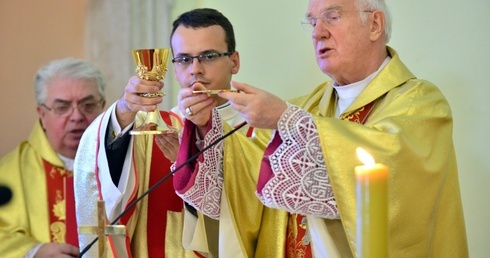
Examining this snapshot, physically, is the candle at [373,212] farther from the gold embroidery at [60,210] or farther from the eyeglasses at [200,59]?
the gold embroidery at [60,210]

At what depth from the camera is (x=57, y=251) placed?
4348 millimetres

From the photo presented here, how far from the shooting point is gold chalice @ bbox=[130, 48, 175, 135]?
3.16 metres

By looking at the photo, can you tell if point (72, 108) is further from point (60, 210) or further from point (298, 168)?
point (298, 168)

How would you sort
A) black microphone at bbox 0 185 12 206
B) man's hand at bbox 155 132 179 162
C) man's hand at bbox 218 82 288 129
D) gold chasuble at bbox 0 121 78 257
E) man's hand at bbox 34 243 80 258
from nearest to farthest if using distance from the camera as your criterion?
black microphone at bbox 0 185 12 206
man's hand at bbox 218 82 288 129
man's hand at bbox 155 132 179 162
man's hand at bbox 34 243 80 258
gold chasuble at bbox 0 121 78 257

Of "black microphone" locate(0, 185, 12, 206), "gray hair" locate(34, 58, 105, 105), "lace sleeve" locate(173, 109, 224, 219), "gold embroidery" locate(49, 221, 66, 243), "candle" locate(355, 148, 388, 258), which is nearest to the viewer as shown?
"candle" locate(355, 148, 388, 258)

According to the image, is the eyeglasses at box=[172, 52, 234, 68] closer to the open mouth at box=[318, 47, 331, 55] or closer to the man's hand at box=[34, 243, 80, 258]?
the open mouth at box=[318, 47, 331, 55]

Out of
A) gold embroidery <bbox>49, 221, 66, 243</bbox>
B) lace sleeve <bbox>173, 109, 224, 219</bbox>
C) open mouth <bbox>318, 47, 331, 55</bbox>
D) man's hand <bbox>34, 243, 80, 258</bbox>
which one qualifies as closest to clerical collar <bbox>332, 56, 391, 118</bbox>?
open mouth <bbox>318, 47, 331, 55</bbox>

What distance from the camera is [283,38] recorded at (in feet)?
16.3

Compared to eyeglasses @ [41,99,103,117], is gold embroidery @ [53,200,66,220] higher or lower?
lower

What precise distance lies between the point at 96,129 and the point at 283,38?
5.27 ft

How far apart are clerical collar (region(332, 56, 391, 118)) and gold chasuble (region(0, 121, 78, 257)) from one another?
1767mm

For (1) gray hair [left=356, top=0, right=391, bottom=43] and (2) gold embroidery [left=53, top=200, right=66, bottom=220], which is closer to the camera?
(1) gray hair [left=356, top=0, right=391, bottom=43]

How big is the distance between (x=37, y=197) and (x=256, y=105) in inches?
93.2

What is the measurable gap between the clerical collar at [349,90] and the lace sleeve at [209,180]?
0.51 metres
